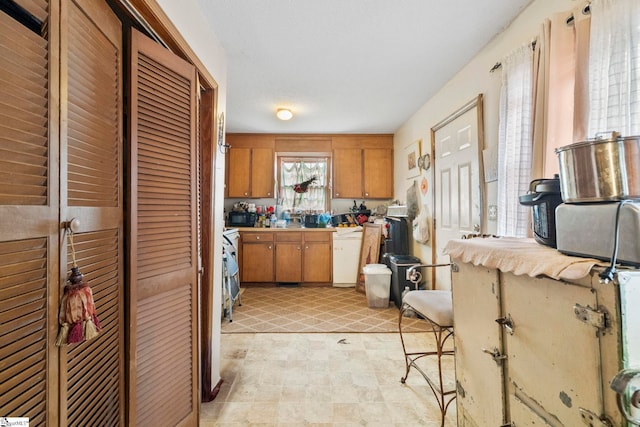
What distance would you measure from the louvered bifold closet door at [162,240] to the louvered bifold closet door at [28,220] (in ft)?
1.13

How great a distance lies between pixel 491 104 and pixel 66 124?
8.03 ft

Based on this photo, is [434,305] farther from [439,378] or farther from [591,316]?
[591,316]

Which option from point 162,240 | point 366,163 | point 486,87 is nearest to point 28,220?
point 162,240

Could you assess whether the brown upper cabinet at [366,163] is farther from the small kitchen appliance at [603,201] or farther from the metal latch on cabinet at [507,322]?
the small kitchen appliance at [603,201]

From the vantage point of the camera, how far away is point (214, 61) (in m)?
1.82

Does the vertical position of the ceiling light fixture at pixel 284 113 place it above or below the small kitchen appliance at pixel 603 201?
above

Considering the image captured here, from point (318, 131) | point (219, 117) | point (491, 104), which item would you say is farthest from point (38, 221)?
point (318, 131)

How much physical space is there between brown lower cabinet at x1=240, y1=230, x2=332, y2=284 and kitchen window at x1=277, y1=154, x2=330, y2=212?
71 cm

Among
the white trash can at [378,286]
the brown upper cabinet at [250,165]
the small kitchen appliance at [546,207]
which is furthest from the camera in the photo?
the brown upper cabinet at [250,165]

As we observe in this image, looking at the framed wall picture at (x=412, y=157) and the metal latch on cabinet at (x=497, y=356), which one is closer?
the metal latch on cabinet at (x=497, y=356)

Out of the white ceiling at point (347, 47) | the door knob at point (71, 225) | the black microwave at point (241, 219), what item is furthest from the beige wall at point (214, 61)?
the black microwave at point (241, 219)

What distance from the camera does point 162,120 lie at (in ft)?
3.89

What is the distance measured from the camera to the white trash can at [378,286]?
10.7 ft

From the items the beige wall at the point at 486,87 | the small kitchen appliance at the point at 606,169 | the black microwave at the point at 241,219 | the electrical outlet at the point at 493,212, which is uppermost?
the beige wall at the point at 486,87
